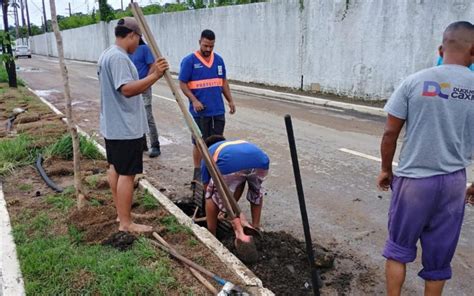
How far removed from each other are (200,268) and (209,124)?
273 centimetres

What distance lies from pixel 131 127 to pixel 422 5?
958 cm

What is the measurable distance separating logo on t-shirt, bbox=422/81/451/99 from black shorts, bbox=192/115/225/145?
3485 millimetres

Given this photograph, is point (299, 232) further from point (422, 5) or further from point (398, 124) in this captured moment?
point (422, 5)

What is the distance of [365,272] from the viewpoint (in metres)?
3.66

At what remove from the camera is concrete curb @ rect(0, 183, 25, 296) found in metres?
3.27

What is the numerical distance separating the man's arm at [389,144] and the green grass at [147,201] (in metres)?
2.58

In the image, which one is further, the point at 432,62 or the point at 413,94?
the point at 432,62

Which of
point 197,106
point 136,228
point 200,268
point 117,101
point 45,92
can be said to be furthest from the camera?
point 45,92

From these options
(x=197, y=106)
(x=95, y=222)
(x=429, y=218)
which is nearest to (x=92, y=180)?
(x=95, y=222)

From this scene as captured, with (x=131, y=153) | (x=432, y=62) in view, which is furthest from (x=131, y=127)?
(x=432, y=62)

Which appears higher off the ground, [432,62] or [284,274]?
[432,62]

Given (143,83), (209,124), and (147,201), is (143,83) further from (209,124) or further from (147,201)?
(209,124)

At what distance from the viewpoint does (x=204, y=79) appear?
566 cm

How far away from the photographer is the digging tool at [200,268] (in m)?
3.02
